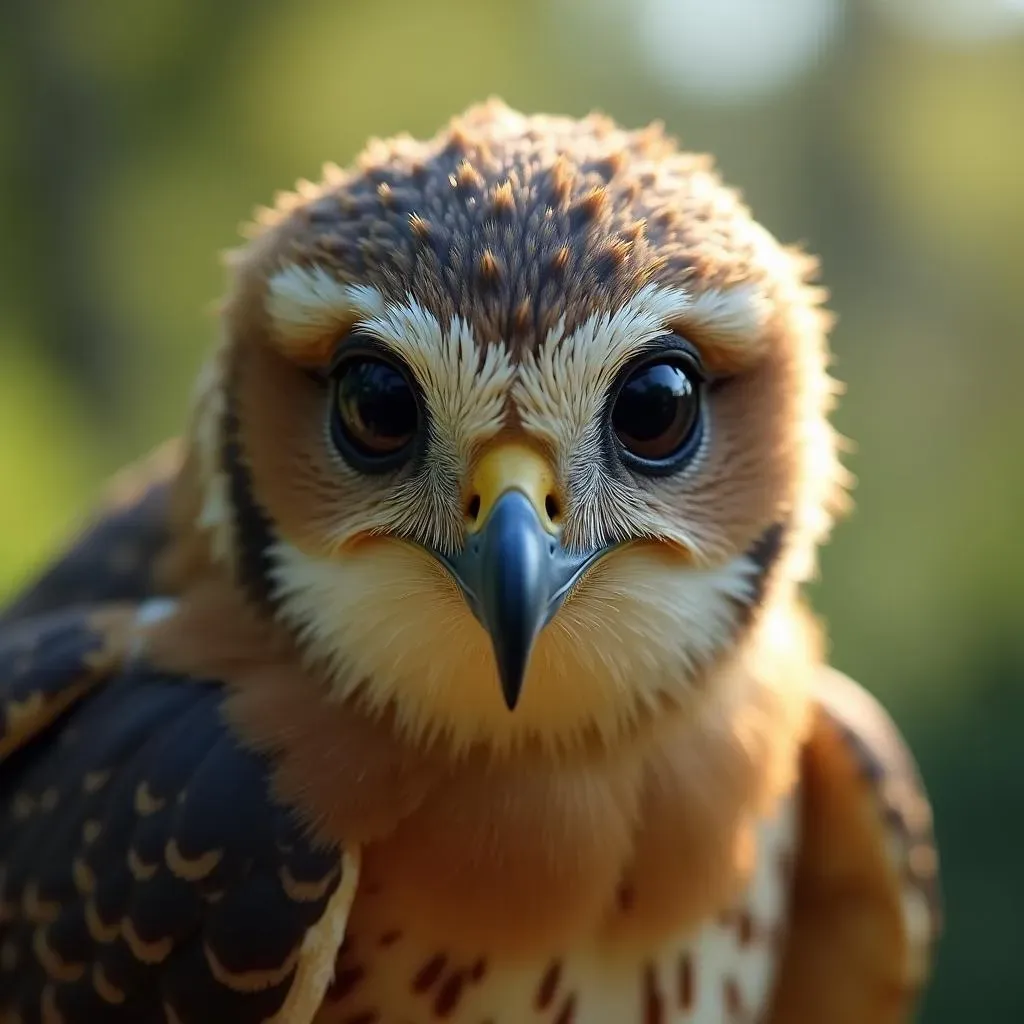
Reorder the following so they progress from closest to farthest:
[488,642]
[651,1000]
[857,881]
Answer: [488,642] < [651,1000] < [857,881]

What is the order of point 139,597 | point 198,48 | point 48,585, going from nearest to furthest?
point 139,597
point 48,585
point 198,48

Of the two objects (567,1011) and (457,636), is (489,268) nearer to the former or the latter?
(457,636)

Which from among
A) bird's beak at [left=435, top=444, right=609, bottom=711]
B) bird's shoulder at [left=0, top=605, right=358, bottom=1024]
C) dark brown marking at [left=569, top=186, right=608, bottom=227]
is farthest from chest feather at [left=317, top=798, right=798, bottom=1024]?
dark brown marking at [left=569, top=186, right=608, bottom=227]

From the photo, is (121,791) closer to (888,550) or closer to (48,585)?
(48,585)

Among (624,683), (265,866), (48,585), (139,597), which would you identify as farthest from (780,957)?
(48,585)

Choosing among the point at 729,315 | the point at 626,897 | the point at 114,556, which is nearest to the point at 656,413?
the point at 729,315

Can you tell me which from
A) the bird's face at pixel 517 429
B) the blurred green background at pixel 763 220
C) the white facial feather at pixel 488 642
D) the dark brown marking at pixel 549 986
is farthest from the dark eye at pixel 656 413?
the blurred green background at pixel 763 220

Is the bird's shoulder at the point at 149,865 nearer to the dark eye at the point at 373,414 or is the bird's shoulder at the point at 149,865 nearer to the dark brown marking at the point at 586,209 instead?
the dark eye at the point at 373,414
